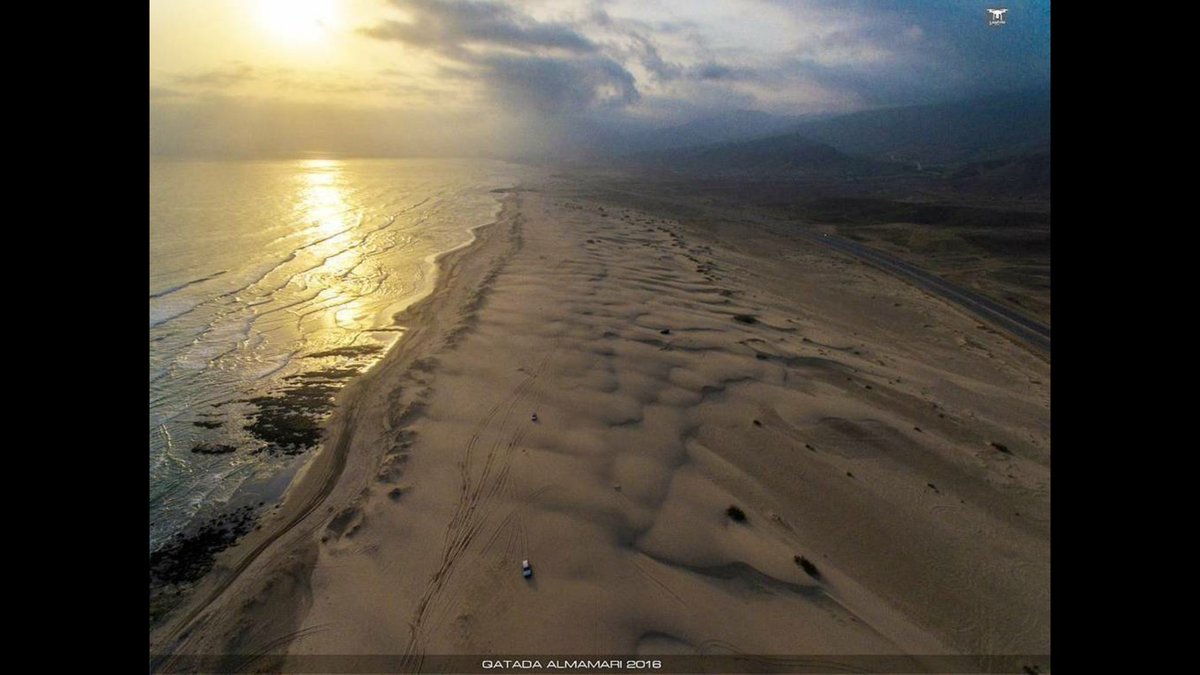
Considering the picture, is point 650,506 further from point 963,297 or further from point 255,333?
point 963,297

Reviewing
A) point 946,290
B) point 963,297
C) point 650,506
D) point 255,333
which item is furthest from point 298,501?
point 946,290

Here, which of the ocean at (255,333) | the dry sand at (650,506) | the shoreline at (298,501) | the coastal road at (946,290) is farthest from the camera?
the coastal road at (946,290)

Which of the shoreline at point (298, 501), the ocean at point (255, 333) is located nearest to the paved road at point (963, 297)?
the shoreline at point (298, 501)

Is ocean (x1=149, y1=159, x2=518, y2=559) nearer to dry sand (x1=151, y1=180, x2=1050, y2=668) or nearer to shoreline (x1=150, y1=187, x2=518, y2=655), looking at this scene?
shoreline (x1=150, y1=187, x2=518, y2=655)

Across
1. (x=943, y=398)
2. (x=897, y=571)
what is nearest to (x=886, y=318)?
(x=943, y=398)

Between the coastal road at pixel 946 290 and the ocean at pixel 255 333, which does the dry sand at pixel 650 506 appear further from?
the coastal road at pixel 946 290

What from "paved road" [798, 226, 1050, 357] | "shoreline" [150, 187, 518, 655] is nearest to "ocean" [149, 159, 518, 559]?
"shoreline" [150, 187, 518, 655]
